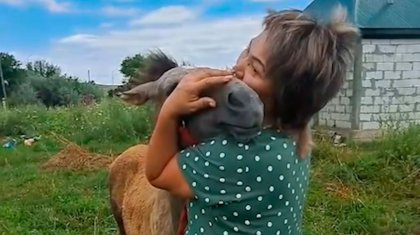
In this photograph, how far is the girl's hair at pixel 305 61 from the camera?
1469mm

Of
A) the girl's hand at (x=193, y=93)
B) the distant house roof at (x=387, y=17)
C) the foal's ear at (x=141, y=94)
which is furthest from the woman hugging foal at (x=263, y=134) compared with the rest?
the distant house roof at (x=387, y=17)

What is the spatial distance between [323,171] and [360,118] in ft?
14.8

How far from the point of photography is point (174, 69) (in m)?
1.80

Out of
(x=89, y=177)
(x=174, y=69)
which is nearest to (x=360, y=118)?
(x=89, y=177)

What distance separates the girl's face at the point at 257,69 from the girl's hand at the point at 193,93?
5 cm

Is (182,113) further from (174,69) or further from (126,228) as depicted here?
(126,228)

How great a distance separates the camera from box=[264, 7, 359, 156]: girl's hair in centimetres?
147

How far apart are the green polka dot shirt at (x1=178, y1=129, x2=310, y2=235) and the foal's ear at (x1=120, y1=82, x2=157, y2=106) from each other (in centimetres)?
28

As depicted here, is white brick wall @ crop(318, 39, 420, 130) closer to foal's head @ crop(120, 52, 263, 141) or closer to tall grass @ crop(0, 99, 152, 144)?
tall grass @ crop(0, 99, 152, 144)

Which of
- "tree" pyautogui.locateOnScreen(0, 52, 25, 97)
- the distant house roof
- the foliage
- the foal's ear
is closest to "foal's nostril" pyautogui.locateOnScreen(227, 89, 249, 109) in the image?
the foal's ear

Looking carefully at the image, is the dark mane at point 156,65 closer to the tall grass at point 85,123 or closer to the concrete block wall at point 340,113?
the tall grass at point 85,123

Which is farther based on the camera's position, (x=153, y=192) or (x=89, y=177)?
(x=89, y=177)

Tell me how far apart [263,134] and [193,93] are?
19cm

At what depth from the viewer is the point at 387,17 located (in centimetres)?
1162
